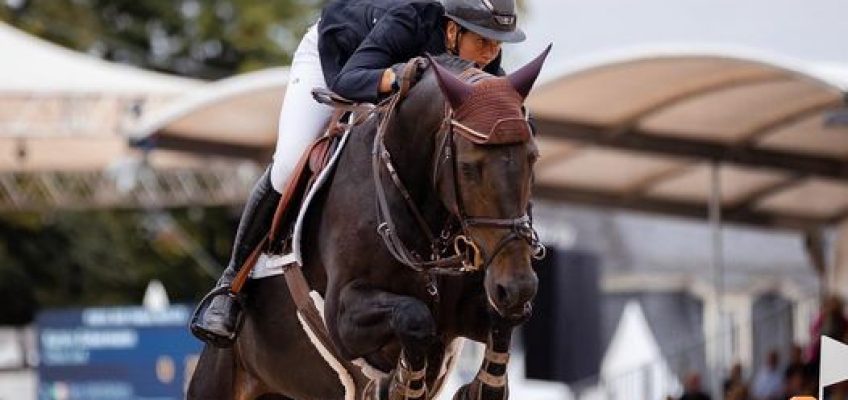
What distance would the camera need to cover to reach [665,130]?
17828 millimetres

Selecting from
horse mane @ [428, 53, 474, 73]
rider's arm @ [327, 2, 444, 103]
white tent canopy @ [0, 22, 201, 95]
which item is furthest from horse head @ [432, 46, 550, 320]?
white tent canopy @ [0, 22, 201, 95]

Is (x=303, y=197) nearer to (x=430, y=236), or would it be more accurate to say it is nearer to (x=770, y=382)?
(x=430, y=236)

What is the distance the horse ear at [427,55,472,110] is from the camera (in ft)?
25.2

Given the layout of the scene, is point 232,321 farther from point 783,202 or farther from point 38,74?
point 38,74

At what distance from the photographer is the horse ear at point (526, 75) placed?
7762 mm

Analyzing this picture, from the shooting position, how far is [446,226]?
812 centimetres

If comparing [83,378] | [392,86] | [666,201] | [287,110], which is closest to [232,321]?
[287,110]

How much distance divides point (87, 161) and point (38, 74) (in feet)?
4.15

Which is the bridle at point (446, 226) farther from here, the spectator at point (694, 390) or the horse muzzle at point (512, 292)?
the spectator at point (694, 390)

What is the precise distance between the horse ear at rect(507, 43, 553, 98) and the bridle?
261mm

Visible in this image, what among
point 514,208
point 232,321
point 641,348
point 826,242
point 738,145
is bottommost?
point 641,348

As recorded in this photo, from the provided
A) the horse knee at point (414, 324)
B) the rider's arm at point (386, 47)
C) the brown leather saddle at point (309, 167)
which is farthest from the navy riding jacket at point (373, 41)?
the horse knee at point (414, 324)

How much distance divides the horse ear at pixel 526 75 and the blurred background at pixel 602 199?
286 inches

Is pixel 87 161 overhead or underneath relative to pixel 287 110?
underneath
